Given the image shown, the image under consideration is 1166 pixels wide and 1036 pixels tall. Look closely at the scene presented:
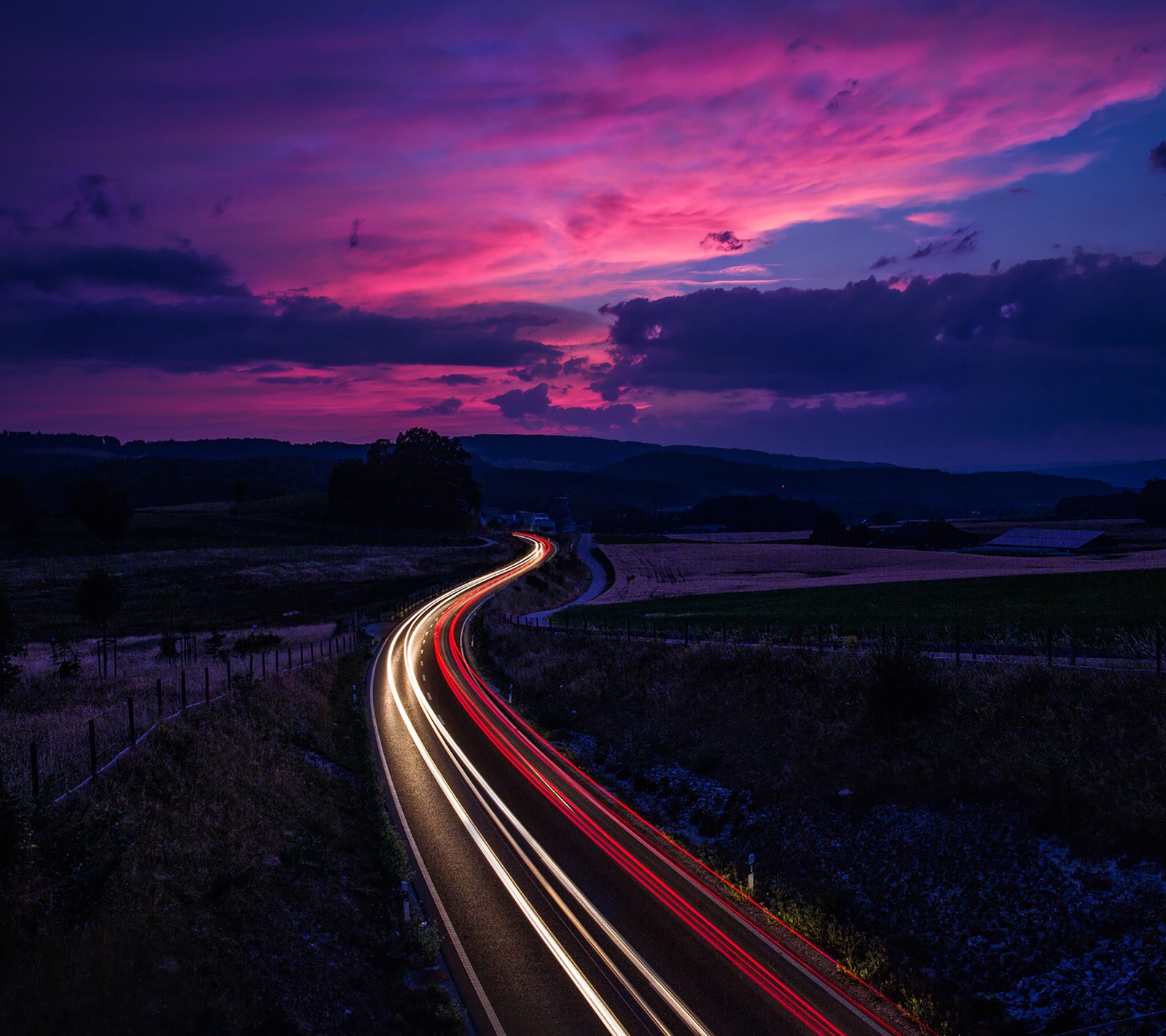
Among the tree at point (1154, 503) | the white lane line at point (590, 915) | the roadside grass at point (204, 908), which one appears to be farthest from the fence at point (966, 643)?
the tree at point (1154, 503)

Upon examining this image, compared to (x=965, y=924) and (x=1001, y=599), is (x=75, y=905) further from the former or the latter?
(x=1001, y=599)

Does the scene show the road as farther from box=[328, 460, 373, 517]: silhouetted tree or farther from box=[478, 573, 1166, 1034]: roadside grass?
box=[328, 460, 373, 517]: silhouetted tree

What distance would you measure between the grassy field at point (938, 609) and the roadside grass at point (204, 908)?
2159cm

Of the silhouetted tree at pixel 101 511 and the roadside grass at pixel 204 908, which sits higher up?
the silhouetted tree at pixel 101 511

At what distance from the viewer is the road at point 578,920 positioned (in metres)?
14.4

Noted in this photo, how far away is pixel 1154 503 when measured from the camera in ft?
500

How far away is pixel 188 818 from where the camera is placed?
18.4 meters

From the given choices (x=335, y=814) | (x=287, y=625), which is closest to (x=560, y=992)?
(x=335, y=814)

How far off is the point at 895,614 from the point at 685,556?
7983 cm

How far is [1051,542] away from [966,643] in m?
87.9

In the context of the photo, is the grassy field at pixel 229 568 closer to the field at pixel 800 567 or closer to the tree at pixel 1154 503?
the field at pixel 800 567

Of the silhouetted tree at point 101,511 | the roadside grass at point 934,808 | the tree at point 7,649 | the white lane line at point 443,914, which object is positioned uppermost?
the silhouetted tree at point 101,511

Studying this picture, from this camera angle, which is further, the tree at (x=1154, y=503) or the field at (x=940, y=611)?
the tree at (x=1154, y=503)

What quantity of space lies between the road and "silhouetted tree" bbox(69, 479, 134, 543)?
117m
